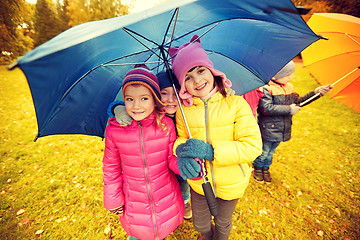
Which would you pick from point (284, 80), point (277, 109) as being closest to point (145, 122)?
point (277, 109)

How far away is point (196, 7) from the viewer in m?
1.22

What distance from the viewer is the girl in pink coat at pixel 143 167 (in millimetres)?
1598

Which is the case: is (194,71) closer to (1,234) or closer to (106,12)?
(1,234)

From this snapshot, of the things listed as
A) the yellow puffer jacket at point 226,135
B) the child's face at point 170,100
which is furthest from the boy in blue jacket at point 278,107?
the child's face at point 170,100

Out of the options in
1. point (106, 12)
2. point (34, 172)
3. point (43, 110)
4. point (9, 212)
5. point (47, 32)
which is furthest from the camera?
point (47, 32)

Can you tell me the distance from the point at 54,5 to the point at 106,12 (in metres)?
16.7

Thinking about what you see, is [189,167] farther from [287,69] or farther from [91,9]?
[91,9]

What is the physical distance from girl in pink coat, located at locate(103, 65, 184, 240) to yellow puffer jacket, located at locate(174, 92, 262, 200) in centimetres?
26

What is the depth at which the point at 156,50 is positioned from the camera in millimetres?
1747

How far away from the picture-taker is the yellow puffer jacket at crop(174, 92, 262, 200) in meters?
1.42

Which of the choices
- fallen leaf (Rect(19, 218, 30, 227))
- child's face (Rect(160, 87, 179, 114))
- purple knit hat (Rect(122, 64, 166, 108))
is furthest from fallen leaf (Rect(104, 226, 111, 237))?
purple knit hat (Rect(122, 64, 166, 108))

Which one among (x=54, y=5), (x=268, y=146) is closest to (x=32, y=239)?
(x=268, y=146)

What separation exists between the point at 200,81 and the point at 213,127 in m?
0.48

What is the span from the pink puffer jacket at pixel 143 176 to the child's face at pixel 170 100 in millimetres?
160
